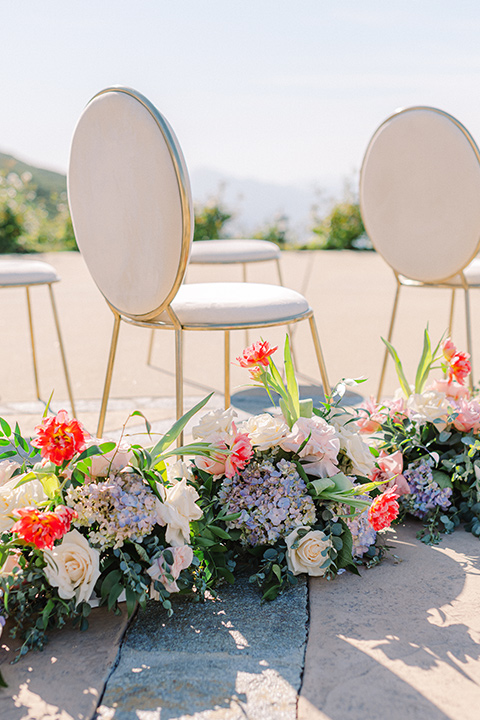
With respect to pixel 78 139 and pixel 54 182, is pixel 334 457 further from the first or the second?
pixel 54 182

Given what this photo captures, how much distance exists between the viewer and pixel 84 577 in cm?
103

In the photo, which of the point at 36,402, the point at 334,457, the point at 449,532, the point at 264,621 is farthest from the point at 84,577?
the point at 36,402

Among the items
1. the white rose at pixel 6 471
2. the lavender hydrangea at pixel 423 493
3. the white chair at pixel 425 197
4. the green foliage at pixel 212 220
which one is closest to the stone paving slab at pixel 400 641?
the lavender hydrangea at pixel 423 493

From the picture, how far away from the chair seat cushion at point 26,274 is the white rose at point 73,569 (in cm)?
124

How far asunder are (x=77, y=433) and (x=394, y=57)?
9.28m

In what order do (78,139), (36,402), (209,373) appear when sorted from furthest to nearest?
(209,373) < (36,402) < (78,139)

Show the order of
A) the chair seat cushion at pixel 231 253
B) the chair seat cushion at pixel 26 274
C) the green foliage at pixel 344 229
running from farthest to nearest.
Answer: the green foliage at pixel 344 229
the chair seat cushion at pixel 231 253
the chair seat cushion at pixel 26 274

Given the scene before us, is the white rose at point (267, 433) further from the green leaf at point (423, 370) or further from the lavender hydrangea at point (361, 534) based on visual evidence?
the green leaf at point (423, 370)

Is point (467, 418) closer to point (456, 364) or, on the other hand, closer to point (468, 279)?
point (456, 364)

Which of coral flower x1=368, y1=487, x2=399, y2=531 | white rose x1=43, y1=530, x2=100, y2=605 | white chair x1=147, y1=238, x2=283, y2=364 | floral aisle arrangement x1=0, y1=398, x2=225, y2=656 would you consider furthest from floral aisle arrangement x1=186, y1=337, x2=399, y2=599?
white chair x1=147, y1=238, x2=283, y2=364

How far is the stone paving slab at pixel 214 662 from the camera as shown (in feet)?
2.89

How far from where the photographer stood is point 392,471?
144cm

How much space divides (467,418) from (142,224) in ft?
2.80

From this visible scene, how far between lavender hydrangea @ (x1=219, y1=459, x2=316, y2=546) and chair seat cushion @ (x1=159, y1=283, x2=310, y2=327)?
45 cm
